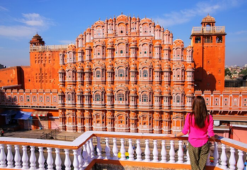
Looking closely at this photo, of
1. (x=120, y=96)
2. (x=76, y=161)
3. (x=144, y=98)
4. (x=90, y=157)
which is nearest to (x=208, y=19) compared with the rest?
(x=144, y=98)

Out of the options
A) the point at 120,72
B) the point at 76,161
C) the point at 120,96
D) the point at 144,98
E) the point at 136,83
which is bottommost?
the point at 144,98

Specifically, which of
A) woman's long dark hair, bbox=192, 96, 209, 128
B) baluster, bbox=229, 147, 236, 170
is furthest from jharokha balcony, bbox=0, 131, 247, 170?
woman's long dark hair, bbox=192, 96, 209, 128

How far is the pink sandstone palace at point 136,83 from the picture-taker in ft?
67.9

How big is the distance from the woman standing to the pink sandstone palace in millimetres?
16983

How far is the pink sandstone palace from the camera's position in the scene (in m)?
20.7

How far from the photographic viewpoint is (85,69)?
882 inches

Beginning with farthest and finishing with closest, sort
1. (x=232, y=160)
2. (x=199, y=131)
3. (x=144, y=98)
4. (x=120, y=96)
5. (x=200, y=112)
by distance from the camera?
(x=120, y=96), (x=144, y=98), (x=232, y=160), (x=199, y=131), (x=200, y=112)

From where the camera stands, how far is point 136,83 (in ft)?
70.4

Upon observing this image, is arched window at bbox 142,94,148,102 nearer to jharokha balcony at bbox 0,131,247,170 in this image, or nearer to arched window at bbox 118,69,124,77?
arched window at bbox 118,69,124,77

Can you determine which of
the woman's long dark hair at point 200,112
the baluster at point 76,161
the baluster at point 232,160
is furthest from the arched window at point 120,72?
the woman's long dark hair at point 200,112

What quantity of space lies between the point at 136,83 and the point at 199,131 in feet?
58.2

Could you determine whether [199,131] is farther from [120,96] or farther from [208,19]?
[208,19]

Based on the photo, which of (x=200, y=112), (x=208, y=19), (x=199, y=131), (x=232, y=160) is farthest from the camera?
(x=208, y=19)

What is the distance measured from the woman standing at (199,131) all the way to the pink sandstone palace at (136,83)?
55.7 ft
